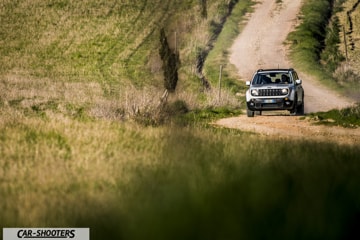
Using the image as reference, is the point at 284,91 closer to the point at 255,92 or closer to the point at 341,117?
the point at 255,92

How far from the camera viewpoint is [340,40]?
56.7 meters

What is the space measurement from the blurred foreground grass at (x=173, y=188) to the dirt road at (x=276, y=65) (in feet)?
24.6

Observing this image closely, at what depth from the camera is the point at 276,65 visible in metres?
48.8

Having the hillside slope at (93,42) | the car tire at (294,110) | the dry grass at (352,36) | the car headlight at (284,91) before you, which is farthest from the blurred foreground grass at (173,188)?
the dry grass at (352,36)

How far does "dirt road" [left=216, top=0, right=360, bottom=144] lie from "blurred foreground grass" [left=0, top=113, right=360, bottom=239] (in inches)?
295

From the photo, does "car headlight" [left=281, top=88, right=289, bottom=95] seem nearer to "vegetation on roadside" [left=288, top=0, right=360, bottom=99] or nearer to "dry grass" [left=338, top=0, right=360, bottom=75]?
"vegetation on roadside" [left=288, top=0, right=360, bottom=99]

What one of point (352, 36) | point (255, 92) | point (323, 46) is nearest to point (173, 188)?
point (255, 92)

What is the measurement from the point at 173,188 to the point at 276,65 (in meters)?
38.2

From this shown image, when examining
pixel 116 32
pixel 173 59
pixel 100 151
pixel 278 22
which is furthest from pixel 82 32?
pixel 100 151

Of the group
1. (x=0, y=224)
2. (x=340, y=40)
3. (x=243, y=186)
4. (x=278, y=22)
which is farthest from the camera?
(x=278, y=22)

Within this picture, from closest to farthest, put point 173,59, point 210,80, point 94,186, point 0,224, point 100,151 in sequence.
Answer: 1. point 0,224
2. point 94,186
3. point 100,151
4. point 173,59
5. point 210,80

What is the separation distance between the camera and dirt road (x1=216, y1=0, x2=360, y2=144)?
2386cm

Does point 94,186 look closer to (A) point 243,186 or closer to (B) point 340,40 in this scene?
(A) point 243,186

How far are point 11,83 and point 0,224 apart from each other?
37607 millimetres
